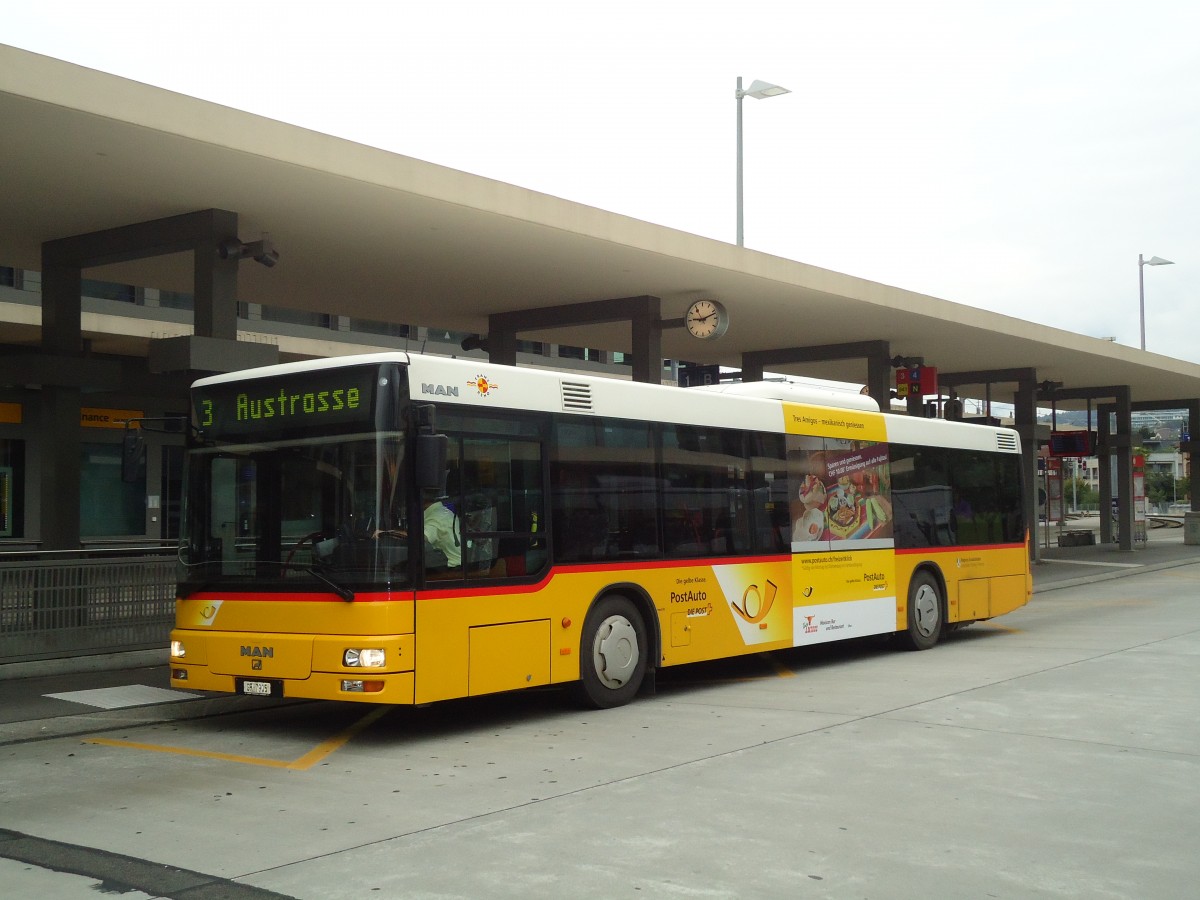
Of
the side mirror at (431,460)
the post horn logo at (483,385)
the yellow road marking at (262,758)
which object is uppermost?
the post horn logo at (483,385)

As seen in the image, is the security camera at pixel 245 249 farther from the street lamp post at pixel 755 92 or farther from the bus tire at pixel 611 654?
the street lamp post at pixel 755 92

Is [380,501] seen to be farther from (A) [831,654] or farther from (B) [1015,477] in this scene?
(B) [1015,477]

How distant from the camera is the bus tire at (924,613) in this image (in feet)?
49.2

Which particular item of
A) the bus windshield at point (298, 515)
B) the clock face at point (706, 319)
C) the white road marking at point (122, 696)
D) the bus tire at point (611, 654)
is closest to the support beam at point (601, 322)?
the clock face at point (706, 319)

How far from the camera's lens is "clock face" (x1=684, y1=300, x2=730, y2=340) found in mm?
19344

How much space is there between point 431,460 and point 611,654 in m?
2.88

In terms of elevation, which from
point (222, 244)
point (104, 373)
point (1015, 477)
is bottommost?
point (1015, 477)

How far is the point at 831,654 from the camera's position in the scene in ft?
49.9

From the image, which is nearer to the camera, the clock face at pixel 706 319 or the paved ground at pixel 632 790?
the paved ground at pixel 632 790

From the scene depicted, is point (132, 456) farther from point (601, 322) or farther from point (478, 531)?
point (601, 322)

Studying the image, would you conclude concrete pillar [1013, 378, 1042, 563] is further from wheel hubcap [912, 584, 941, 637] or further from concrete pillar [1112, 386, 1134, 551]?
wheel hubcap [912, 584, 941, 637]

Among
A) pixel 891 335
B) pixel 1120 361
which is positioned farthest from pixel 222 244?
pixel 1120 361

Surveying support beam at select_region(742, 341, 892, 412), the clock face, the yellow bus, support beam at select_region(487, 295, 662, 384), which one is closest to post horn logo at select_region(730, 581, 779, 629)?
the yellow bus

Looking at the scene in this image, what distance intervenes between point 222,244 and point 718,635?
7206 mm
